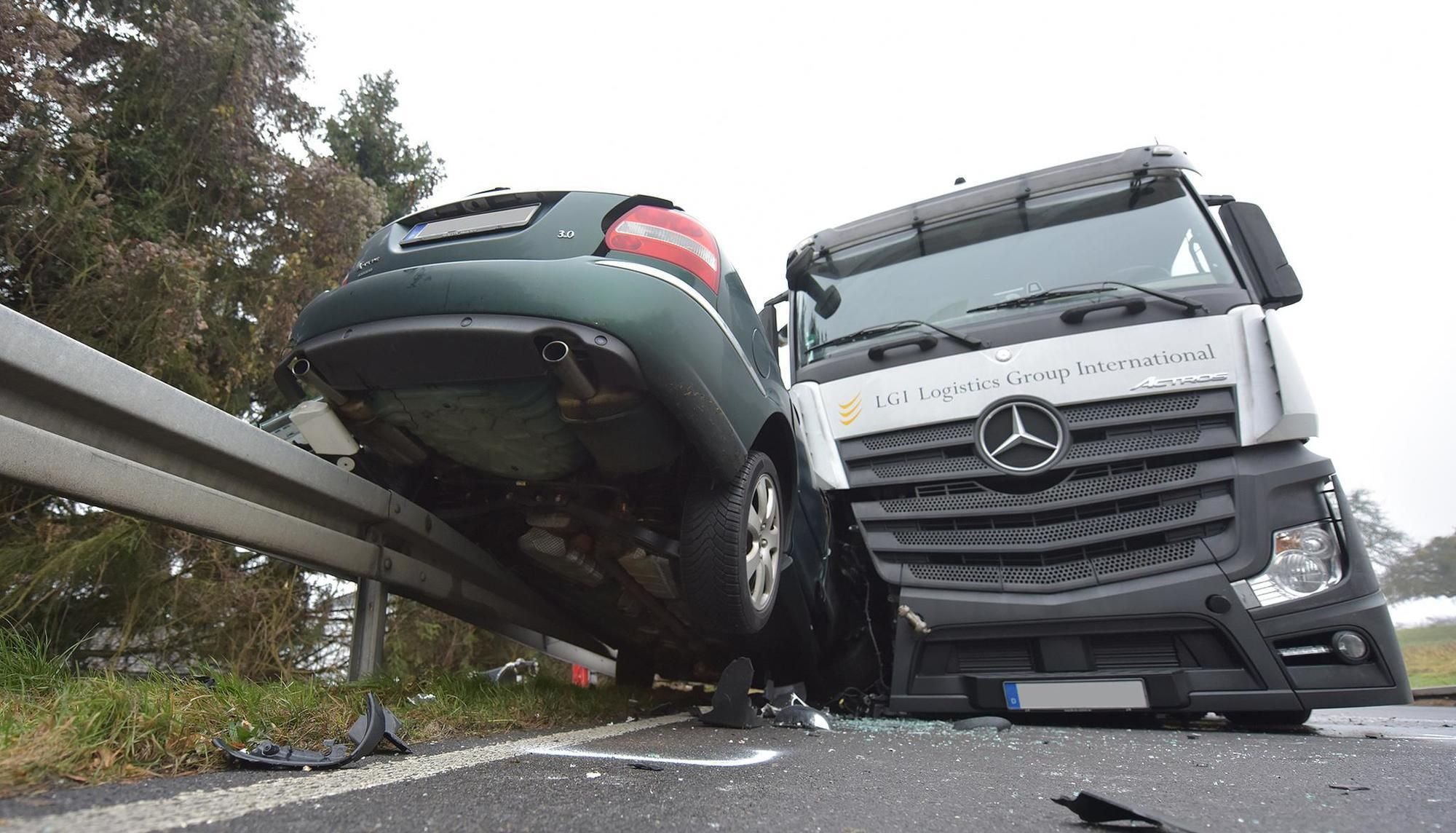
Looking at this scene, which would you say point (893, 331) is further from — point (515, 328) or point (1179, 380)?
point (515, 328)

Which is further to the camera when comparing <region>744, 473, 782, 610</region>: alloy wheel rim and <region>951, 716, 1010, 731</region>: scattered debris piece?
<region>951, 716, 1010, 731</region>: scattered debris piece

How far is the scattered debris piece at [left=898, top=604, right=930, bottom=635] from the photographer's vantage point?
356 cm

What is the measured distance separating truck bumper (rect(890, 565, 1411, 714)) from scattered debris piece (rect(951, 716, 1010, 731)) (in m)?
0.06

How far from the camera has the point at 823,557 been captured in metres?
3.88

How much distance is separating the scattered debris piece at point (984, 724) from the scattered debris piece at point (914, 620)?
388 mm

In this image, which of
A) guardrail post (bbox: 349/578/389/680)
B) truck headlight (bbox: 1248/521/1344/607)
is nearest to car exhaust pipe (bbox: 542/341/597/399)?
guardrail post (bbox: 349/578/389/680)

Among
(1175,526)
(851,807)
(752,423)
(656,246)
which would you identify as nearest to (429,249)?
(656,246)

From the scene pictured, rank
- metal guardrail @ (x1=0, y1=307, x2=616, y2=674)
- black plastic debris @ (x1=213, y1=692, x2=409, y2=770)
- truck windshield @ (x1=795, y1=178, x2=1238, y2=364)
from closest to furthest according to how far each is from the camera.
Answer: black plastic debris @ (x1=213, y1=692, x2=409, y2=770)
metal guardrail @ (x1=0, y1=307, x2=616, y2=674)
truck windshield @ (x1=795, y1=178, x2=1238, y2=364)

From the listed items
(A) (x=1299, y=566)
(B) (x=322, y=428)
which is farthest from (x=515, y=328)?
(A) (x=1299, y=566)

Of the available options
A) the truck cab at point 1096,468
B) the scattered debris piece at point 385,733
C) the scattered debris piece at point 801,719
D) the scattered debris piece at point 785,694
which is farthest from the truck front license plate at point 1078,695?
the scattered debris piece at point 385,733

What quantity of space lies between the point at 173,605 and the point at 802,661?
153 inches

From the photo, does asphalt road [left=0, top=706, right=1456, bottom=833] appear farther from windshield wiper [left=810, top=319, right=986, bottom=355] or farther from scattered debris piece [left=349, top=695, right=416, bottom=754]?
windshield wiper [left=810, top=319, right=986, bottom=355]

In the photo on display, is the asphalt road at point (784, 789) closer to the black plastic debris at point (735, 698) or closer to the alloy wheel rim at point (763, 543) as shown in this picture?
the black plastic debris at point (735, 698)

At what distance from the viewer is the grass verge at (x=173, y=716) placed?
1.49 m
